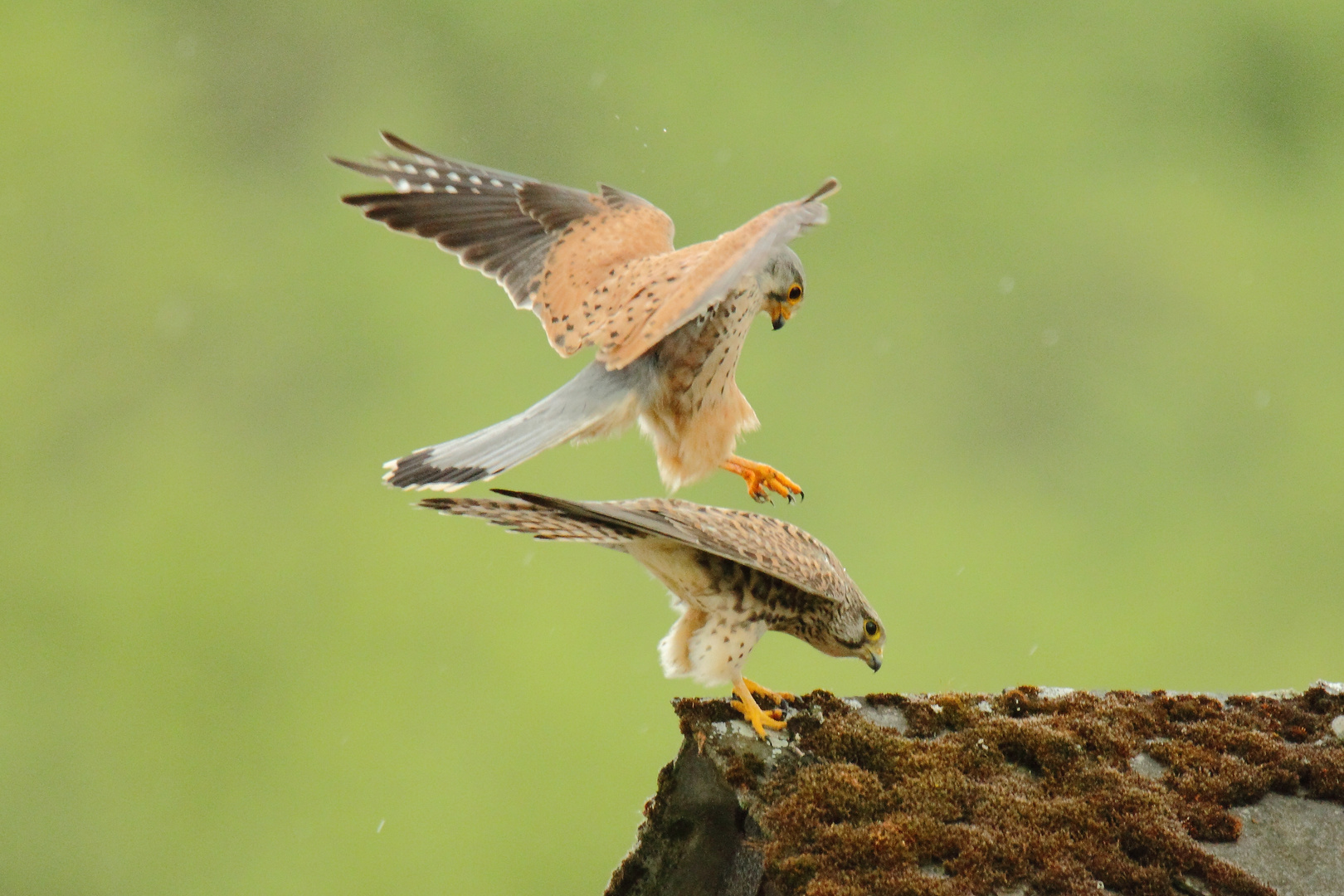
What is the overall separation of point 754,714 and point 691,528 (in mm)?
431

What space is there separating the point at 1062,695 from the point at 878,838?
3.05 ft

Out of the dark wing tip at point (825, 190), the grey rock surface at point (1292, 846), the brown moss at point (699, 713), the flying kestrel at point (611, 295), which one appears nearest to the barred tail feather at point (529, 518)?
the flying kestrel at point (611, 295)

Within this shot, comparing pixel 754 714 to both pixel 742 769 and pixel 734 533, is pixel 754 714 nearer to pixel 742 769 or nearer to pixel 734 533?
pixel 742 769

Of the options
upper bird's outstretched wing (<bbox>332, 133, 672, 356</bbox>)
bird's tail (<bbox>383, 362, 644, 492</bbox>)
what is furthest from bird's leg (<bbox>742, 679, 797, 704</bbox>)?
upper bird's outstretched wing (<bbox>332, 133, 672, 356</bbox>)

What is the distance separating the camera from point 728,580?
2484 mm

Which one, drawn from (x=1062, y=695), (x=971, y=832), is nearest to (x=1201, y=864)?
(x=971, y=832)

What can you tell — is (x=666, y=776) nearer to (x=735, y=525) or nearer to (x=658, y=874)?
(x=658, y=874)

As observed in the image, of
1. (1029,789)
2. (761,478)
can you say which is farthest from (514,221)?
(1029,789)

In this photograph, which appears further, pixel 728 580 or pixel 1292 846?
pixel 728 580

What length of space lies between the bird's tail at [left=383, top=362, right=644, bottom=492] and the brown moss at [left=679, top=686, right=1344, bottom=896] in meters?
0.65

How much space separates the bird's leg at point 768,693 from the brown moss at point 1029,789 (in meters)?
0.04

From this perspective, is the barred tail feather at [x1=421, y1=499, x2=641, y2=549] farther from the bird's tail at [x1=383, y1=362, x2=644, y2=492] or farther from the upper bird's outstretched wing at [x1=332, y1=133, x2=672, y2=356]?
the upper bird's outstretched wing at [x1=332, y1=133, x2=672, y2=356]

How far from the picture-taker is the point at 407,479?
2.02 metres

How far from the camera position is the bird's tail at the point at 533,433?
2039 millimetres
